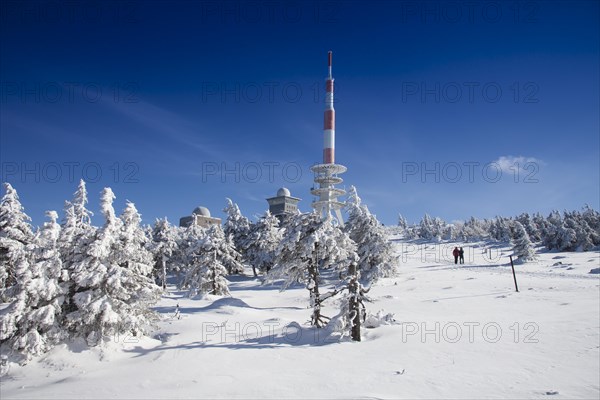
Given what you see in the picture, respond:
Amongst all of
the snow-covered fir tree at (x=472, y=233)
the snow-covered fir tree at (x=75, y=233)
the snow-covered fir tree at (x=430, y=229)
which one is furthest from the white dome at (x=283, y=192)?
the snow-covered fir tree at (x=75, y=233)

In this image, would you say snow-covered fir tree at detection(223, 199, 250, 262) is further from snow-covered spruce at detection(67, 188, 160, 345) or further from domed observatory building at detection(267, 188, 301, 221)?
domed observatory building at detection(267, 188, 301, 221)

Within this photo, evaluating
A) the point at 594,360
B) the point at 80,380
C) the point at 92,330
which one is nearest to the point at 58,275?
the point at 92,330

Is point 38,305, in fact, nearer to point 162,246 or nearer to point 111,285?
point 111,285

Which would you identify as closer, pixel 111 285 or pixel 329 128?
pixel 111 285

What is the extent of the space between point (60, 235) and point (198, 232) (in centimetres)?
3767

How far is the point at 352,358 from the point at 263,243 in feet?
130

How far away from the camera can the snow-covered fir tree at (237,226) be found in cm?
5947

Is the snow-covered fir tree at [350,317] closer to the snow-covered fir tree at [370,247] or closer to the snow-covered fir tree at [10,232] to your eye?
the snow-covered fir tree at [370,247]

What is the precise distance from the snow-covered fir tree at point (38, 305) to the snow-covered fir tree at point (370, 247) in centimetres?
2865

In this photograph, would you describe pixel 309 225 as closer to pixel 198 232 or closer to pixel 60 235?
pixel 60 235

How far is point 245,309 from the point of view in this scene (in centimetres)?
2753

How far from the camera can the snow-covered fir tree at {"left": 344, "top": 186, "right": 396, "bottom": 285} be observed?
134 feet

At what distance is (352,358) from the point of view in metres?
16.2

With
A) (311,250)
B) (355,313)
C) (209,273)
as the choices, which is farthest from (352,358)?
(209,273)
